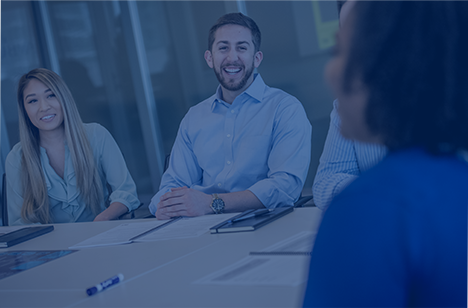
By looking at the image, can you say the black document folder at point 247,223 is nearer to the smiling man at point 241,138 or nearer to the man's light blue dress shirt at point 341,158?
the man's light blue dress shirt at point 341,158

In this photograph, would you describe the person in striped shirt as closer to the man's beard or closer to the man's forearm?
the man's forearm

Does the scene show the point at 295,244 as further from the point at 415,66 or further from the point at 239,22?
the point at 239,22

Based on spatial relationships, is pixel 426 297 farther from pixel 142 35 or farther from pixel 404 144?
pixel 142 35

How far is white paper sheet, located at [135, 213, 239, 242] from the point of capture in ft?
5.57

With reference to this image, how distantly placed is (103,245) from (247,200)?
73cm

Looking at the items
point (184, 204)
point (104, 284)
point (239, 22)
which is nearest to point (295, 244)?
point (104, 284)

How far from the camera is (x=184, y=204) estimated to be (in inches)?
79.1

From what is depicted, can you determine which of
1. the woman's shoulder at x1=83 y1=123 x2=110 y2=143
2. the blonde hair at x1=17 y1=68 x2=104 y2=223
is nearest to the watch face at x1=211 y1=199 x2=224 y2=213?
the blonde hair at x1=17 y1=68 x2=104 y2=223

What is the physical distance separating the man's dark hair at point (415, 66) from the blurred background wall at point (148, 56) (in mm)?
3334

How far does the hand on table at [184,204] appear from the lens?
2.01 m

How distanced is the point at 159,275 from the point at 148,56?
377 cm

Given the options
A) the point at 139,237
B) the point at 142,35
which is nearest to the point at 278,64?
the point at 142,35

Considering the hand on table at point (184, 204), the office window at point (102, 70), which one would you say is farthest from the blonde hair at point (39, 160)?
the office window at point (102, 70)

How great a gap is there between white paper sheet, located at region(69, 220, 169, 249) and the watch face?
22 centimetres
